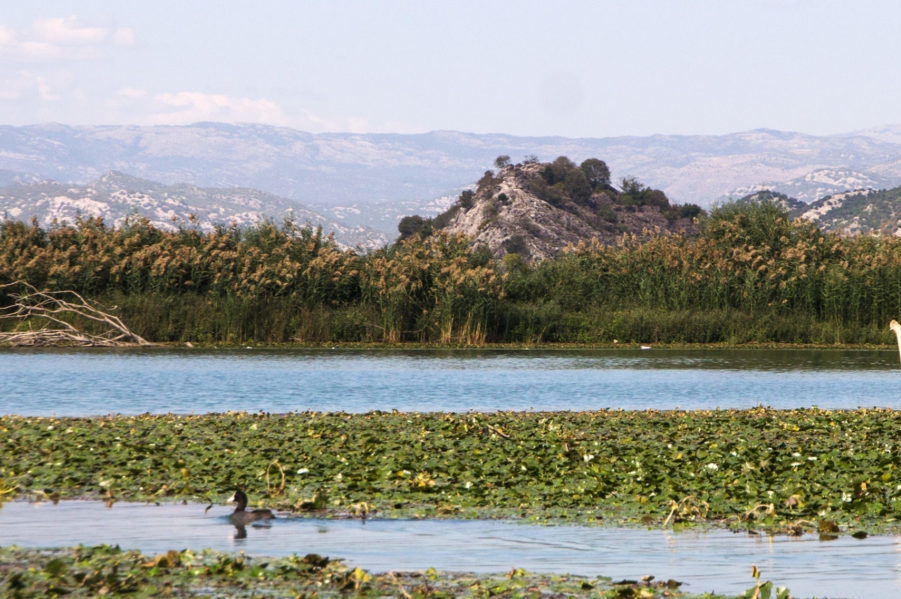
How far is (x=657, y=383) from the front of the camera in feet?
105

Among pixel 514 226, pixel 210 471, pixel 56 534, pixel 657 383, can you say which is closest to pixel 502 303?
pixel 657 383

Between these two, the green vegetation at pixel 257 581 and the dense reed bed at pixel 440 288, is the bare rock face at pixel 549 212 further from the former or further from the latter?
the green vegetation at pixel 257 581

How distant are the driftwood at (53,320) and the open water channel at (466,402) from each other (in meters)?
1.84

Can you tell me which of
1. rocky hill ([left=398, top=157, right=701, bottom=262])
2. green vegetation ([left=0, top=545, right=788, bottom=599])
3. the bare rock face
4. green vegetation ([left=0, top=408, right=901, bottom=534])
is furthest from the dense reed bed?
rocky hill ([left=398, top=157, right=701, bottom=262])

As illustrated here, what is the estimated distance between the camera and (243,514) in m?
11.7

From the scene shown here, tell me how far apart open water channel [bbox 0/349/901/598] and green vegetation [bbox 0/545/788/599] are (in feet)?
1.61

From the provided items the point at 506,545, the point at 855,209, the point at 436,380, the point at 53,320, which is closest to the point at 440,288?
the point at 436,380

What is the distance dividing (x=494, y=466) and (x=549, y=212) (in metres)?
88.6

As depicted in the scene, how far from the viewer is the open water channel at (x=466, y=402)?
33.2 feet

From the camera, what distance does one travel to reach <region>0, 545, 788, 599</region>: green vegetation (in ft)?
28.3

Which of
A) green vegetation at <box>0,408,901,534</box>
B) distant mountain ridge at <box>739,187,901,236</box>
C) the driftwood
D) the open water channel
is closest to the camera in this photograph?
the open water channel

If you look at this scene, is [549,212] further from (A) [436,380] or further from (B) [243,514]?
(B) [243,514]

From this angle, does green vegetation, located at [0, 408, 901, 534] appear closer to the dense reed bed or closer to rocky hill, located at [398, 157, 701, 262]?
the dense reed bed

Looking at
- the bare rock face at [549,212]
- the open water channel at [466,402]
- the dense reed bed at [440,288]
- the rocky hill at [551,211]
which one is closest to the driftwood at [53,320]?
the dense reed bed at [440,288]
